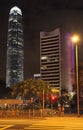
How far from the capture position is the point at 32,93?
93562mm

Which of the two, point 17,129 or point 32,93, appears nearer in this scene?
point 17,129

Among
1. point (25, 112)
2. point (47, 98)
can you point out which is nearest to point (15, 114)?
point (25, 112)

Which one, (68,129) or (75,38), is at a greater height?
(75,38)

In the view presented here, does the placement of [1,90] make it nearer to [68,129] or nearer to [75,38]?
[75,38]

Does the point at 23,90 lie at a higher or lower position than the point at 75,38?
lower

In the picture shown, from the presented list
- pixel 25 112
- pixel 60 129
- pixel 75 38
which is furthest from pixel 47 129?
pixel 25 112

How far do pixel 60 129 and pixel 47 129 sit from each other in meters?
0.93

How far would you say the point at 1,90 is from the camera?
4988 inches

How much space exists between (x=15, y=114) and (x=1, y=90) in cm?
A: 7716

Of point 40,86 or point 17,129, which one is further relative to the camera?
point 40,86

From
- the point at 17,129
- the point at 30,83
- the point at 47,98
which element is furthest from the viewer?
the point at 30,83

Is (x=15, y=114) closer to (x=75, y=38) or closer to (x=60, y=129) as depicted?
(x=75, y=38)

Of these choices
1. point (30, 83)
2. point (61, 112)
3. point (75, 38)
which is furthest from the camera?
point (30, 83)

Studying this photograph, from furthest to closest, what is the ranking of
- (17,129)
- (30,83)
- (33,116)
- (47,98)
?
1. (30,83)
2. (47,98)
3. (33,116)
4. (17,129)
